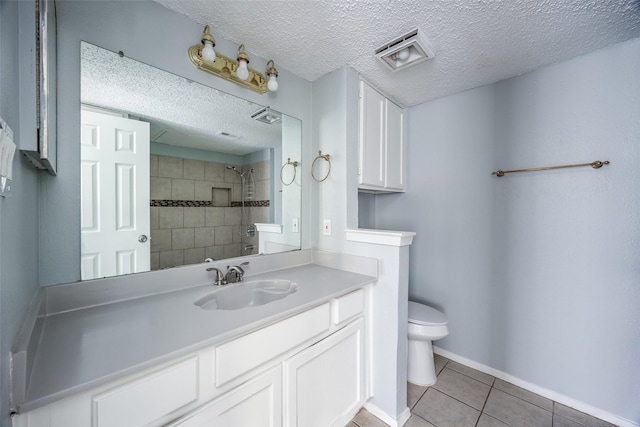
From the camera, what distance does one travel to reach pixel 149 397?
2.20 ft

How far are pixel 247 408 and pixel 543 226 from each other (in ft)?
6.66

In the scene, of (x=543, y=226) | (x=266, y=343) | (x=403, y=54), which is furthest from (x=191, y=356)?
(x=543, y=226)

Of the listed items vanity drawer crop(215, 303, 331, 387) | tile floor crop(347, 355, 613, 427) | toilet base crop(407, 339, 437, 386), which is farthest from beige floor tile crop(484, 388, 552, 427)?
vanity drawer crop(215, 303, 331, 387)

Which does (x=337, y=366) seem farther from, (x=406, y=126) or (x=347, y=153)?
(x=406, y=126)

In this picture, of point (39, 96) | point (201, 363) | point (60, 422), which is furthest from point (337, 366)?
point (39, 96)

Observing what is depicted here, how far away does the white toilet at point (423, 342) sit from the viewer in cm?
170

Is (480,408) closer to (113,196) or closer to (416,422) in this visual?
(416,422)

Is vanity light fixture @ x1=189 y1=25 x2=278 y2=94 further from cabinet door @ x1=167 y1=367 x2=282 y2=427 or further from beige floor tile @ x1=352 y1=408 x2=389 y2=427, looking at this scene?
beige floor tile @ x1=352 y1=408 x2=389 y2=427

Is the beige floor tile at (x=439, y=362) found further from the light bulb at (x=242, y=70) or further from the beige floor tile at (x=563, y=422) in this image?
the light bulb at (x=242, y=70)

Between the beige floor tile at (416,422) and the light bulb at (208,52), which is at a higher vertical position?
the light bulb at (208,52)

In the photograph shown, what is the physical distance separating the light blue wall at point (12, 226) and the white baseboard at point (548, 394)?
2460mm

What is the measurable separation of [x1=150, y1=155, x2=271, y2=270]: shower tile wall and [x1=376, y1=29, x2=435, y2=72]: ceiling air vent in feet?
3.47

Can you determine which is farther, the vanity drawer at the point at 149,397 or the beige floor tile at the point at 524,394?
the beige floor tile at the point at 524,394

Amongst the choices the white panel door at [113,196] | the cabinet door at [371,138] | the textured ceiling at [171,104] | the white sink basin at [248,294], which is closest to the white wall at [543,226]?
the cabinet door at [371,138]
